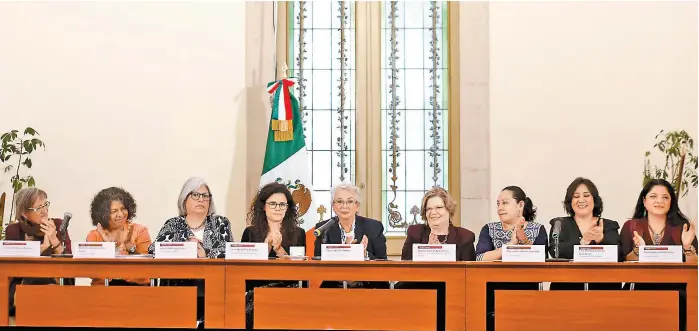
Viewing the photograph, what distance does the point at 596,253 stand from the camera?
368 centimetres

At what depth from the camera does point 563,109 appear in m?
6.01

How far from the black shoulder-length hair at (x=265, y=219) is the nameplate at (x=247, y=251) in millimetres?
388

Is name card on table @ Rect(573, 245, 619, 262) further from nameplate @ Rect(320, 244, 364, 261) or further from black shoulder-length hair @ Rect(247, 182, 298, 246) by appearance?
black shoulder-length hair @ Rect(247, 182, 298, 246)

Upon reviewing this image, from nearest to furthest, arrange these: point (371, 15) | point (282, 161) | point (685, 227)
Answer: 1. point (685, 227)
2. point (282, 161)
3. point (371, 15)

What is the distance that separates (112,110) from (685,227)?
4232 millimetres

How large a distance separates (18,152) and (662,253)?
177 inches

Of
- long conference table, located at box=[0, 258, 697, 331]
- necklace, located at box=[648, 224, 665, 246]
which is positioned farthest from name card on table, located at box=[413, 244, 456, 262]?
necklace, located at box=[648, 224, 665, 246]

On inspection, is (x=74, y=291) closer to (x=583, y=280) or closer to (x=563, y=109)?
(x=583, y=280)

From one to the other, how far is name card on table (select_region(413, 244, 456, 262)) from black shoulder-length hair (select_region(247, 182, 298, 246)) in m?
0.79

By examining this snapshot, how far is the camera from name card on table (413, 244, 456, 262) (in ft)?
12.1

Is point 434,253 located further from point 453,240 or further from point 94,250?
point 94,250

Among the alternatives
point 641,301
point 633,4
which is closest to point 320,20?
point 633,4

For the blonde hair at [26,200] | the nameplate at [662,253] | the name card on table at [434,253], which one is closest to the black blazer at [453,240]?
the name card on table at [434,253]

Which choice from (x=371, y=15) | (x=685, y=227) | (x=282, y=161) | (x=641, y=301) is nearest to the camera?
(x=641, y=301)
